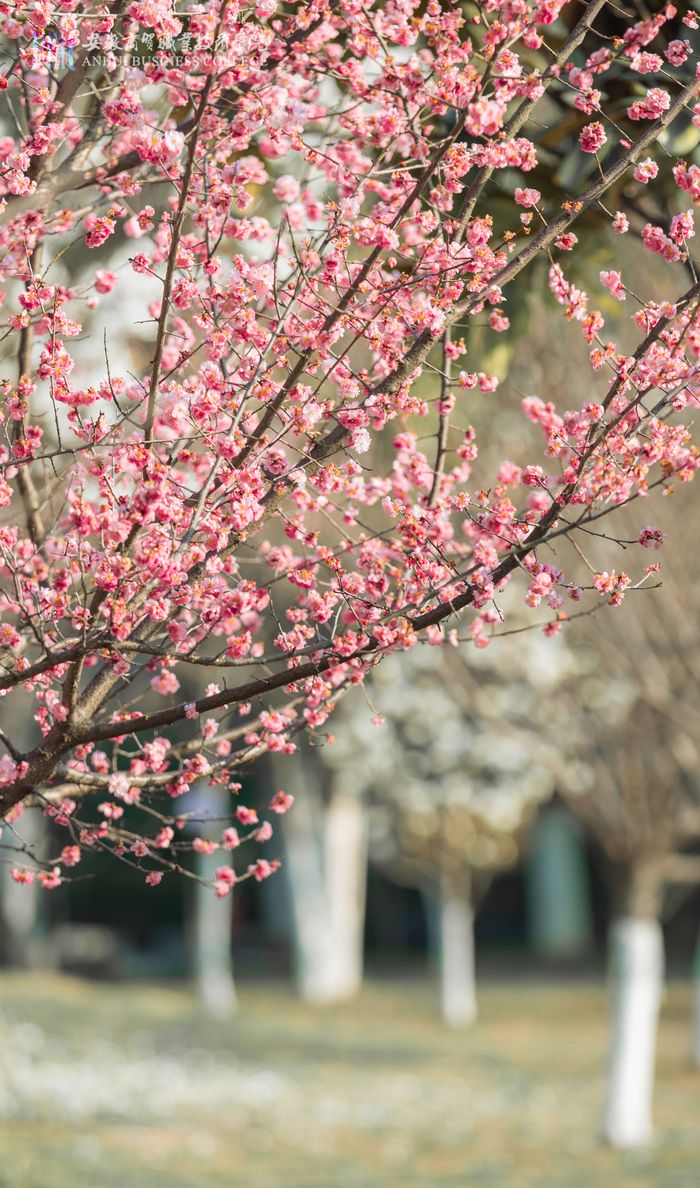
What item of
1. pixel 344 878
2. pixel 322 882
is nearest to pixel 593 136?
pixel 322 882

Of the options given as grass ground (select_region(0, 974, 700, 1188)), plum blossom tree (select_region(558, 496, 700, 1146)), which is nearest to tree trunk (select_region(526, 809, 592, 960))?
grass ground (select_region(0, 974, 700, 1188))

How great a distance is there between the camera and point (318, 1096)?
14336 mm

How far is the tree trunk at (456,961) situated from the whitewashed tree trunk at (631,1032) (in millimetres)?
8097

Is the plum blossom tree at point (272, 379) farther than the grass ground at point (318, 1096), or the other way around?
the grass ground at point (318, 1096)

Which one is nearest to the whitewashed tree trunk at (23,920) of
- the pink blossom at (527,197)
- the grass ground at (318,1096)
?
the grass ground at (318,1096)

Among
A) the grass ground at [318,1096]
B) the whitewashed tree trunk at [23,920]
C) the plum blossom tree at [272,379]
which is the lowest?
the grass ground at [318,1096]

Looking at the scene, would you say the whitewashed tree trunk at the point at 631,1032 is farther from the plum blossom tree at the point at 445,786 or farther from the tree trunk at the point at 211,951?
the tree trunk at the point at 211,951

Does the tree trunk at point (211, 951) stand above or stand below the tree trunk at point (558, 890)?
below

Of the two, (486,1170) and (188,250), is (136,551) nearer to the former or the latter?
(188,250)

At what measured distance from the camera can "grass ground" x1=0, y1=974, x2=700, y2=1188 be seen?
10.5 metres

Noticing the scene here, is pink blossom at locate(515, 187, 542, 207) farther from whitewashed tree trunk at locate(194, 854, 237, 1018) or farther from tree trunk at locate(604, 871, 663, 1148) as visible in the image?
whitewashed tree trunk at locate(194, 854, 237, 1018)

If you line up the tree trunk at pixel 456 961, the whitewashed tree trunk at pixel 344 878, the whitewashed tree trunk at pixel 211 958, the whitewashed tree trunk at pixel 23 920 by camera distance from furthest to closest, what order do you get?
the whitewashed tree trunk at pixel 344 878 < the whitewashed tree trunk at pixel 23 920 < the whitewashed tree trunk at pixel 211 958 < the tree trunk at pixel 456 961

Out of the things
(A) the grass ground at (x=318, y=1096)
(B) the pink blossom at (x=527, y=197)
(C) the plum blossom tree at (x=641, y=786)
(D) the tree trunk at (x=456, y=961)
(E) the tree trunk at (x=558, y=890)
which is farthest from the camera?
(E) the tree trunk at (x=558, y=890)

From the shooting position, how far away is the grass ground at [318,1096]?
10547 mm
